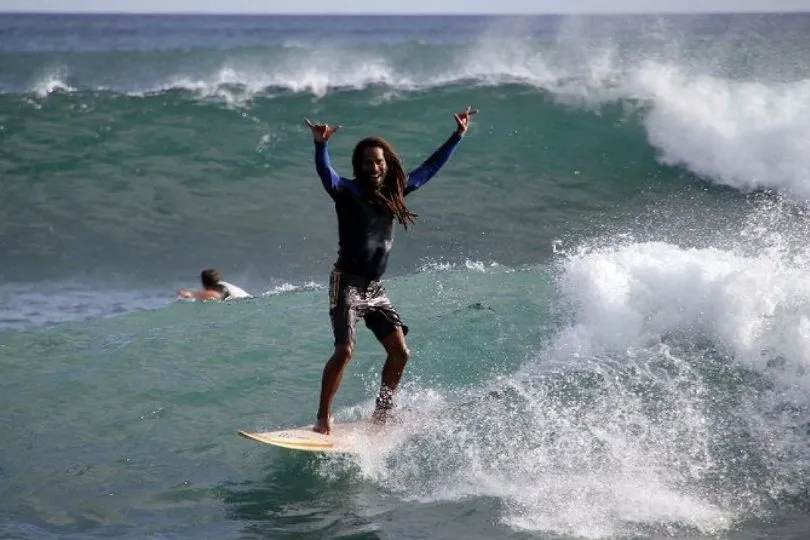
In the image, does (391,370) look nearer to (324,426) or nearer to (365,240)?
(324,426)

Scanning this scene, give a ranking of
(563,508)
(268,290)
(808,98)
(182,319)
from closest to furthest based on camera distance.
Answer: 1. (563,508)
2. (182,319)
3. (268,290)
4. (808,98)

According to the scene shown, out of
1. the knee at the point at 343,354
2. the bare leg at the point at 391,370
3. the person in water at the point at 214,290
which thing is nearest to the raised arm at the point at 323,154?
the knee at the point at 343,354

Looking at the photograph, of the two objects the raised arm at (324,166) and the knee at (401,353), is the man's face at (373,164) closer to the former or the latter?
the raised arm at (324,166)

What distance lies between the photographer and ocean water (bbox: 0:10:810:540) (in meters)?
6.07

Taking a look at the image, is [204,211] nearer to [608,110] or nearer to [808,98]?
[608,110]

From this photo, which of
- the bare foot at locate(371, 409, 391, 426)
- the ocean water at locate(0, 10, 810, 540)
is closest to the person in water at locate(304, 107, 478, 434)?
the bare foot at locate(371, 409, 391, 426)

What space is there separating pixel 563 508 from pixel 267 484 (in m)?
1.71

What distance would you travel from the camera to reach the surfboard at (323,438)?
649 cm

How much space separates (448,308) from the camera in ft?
31.5

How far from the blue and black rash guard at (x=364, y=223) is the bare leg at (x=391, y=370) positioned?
414mm

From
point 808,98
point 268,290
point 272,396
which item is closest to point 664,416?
point 272,396

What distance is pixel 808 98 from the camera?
17.3 metres

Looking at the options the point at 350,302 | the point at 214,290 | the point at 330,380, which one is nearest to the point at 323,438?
the point at 330,380

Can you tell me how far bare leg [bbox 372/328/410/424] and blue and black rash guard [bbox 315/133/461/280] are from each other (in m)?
0.41
